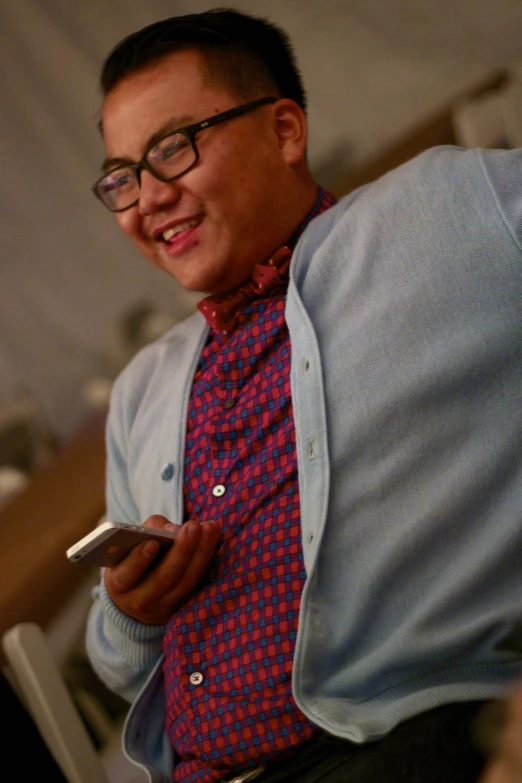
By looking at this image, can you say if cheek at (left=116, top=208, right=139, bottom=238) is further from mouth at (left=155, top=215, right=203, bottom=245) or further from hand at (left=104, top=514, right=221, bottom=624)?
hand at (left=104, top=514, right=221, bottom=624)

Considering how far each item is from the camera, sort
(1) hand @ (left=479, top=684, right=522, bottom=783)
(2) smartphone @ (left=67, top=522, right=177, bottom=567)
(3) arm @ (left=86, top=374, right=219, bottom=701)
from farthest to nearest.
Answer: (3) arm @ (left=86, top=374, right=219, bottom=701) < (2) smartphone @ (left=67, top=522, right=177, bottom=567) < (1) hand @ (left=479, top=684, right=522, bottom=783)

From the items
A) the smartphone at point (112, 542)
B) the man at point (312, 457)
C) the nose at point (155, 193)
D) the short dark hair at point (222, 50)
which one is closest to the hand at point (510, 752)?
the man at point (312, 457)

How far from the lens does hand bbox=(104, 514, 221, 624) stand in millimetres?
849

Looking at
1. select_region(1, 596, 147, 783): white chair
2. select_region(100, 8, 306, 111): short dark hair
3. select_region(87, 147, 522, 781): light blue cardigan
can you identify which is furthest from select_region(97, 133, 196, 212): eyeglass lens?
select_region(1, 596, 147, 783): white chair

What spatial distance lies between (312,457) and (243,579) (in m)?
0.16

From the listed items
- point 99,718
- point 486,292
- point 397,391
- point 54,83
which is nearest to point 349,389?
point 397,391

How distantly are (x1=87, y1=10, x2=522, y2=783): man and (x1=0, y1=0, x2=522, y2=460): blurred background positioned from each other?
65 centimetres

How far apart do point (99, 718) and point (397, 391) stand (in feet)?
3.36

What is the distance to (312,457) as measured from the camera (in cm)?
81

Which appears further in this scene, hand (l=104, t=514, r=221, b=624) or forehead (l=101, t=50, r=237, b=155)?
forehead (l=101, t=50, r=237, b=155)

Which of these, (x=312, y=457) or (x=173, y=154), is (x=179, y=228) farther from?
(x=312, y=457)

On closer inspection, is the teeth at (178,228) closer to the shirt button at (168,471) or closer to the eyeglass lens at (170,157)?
the eyeglass lens at (170,157)

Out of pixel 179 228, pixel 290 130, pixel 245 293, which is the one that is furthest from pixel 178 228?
pixel 290 130

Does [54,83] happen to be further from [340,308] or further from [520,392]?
[520,392]
